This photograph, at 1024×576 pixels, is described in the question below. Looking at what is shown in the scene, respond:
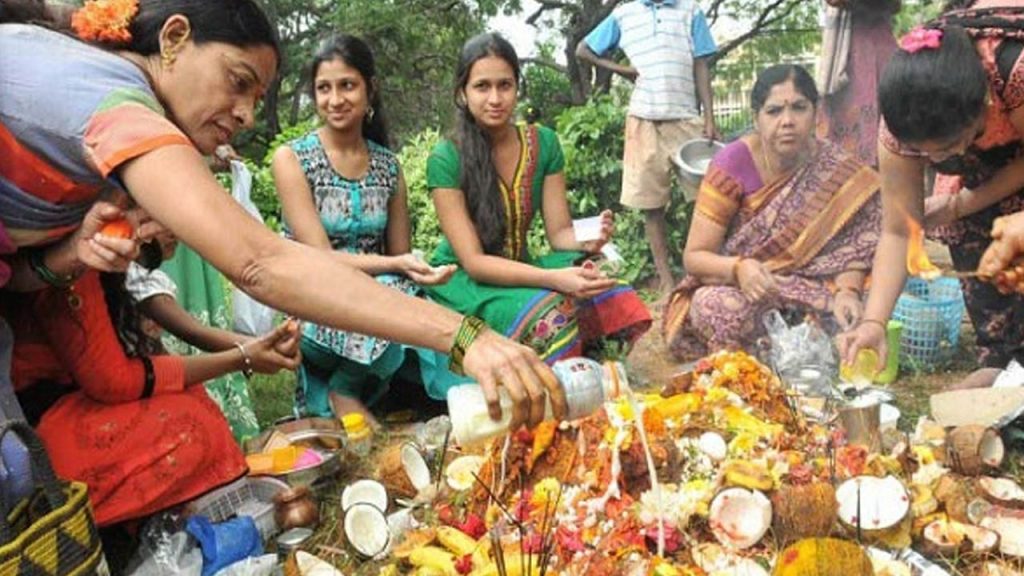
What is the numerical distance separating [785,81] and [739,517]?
250 cm

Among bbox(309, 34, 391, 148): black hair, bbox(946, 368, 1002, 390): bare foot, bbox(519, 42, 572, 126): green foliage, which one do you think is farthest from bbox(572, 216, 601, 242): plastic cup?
bbox(519, 42, 572, 126): green foliage

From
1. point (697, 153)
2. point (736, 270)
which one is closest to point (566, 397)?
point (736, 270)

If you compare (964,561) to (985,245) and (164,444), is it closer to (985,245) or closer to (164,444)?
(985,245)

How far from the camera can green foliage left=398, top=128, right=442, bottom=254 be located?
723cm

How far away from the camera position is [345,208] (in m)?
4.13

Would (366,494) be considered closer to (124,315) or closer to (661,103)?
(124,315)

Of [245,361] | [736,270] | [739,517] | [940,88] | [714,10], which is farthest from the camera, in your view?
[714,10]

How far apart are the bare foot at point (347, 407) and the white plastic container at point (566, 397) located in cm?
205

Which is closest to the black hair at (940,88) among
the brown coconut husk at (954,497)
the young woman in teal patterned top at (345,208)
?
the brown coconut husk at (954,497)

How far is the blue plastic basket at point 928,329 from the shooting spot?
13.9 ft

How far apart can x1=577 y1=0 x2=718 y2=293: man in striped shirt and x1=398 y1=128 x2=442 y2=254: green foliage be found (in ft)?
5.37

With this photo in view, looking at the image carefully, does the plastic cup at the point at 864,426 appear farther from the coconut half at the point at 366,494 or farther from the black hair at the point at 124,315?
the black hair at the point at 124,315

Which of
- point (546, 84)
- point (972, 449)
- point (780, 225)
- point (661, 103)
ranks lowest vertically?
point (972, 449)

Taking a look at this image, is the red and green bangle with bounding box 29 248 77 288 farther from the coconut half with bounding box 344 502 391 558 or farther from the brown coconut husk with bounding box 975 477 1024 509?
Answer: the brown coconut husk with bounding box 975 477 1024 509
